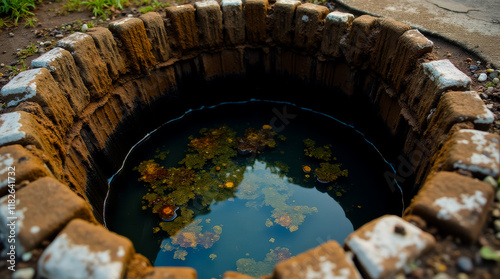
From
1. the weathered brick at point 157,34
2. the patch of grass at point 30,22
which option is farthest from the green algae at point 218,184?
the patch of grass at point 30,22

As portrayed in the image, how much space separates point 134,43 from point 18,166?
2584mm

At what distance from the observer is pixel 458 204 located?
2223mm

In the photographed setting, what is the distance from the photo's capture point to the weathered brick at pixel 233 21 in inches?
200

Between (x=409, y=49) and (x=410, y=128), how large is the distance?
937 mm

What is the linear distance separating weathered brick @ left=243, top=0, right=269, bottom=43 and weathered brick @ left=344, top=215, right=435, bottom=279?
3.94 m

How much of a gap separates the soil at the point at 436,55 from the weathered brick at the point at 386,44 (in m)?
0.57

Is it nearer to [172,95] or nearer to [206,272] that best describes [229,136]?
[172,95]

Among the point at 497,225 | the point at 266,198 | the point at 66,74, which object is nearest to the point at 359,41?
the point at 266,198

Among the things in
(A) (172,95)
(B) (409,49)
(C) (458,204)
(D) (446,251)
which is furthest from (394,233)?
(A) (172,95)

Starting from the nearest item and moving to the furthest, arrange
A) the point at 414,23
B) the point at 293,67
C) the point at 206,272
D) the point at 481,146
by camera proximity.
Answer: the point at 481,146 → the point at 206,272 → the point at 414,23 → the point at 293,67

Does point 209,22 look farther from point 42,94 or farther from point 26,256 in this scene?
point 26,256

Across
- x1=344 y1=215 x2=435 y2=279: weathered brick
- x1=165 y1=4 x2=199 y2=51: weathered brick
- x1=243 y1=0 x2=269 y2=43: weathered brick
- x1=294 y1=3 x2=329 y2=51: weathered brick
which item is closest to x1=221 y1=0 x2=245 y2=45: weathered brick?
x1=243 y1=0 x2=269 y2=43: weathered brick

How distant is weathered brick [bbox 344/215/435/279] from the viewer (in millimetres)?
1999

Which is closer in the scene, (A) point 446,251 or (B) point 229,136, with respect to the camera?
(A) point 446,251
